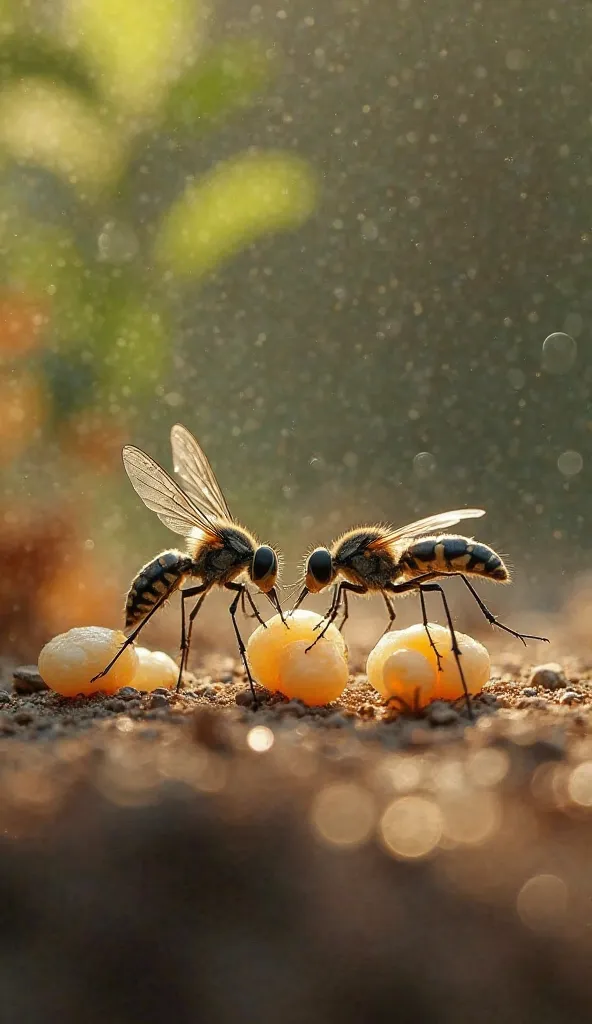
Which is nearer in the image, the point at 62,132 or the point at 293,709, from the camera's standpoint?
the point at 293,709

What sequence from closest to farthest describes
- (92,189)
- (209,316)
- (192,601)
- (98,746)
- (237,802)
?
(237,802)
(98,746)
(92,189)
(192,601)
(209,316)

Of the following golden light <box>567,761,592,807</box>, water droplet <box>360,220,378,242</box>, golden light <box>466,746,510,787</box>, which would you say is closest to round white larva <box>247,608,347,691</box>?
golden light <box>466,746,510,787</box>

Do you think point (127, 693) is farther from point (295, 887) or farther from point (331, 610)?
point (295, 887)

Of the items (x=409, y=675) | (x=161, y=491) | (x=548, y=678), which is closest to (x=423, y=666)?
(x=409, y=675)

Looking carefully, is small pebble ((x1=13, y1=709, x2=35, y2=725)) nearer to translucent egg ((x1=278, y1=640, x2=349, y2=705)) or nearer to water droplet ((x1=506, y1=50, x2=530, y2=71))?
translucent egg ((x1=278, y1=640, x2=349, y2=705))

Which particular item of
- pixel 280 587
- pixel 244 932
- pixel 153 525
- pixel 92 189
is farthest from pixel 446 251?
pixel 244 932

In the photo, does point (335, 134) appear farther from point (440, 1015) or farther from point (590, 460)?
point (440, 1015)
